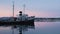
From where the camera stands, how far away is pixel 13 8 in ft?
153

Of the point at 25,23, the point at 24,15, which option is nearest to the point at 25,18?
the point at 24,15

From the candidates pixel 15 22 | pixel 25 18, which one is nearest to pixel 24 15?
pixel 25 18

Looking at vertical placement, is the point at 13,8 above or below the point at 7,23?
above

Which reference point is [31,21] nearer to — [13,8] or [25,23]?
[25,23]

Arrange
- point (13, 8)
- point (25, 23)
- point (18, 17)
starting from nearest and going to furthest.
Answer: point (25, 23), point (18, 17), point (13, 8)

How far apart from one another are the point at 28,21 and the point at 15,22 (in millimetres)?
2377

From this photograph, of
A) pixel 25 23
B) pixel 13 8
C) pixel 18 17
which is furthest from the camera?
pixel 13 8

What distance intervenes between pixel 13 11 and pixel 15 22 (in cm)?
710

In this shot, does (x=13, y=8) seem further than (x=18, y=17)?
Yes

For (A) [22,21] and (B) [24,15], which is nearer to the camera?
(A) [22,21]

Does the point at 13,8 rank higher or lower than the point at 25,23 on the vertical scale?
higher

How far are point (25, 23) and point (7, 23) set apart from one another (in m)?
3.37

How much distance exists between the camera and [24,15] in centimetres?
4303

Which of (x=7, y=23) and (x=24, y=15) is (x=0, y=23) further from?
(x=24, y=15)
